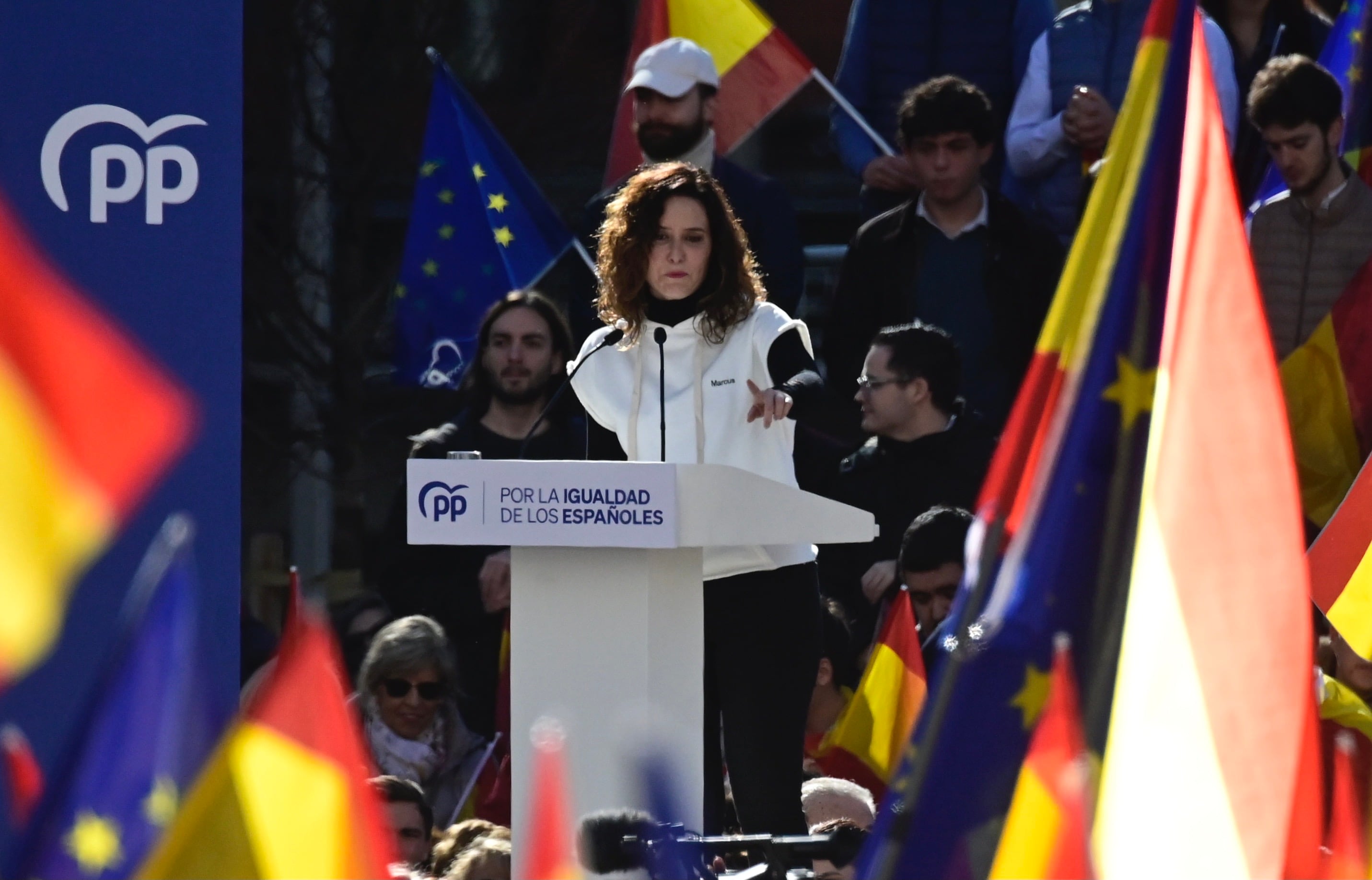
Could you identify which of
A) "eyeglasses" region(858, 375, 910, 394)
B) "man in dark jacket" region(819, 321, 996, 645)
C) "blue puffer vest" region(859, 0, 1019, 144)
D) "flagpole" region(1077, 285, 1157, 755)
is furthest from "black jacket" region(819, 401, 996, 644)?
"flagpole" region(1077, 285, 1157, 755)

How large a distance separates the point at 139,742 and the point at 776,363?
2.18m

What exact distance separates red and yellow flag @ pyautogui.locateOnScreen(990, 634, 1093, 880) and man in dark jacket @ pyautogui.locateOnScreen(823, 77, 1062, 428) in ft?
13.9

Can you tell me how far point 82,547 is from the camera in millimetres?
4453

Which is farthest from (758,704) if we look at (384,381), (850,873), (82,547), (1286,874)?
(384,381)

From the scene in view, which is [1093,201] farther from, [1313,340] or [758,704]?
[1313,340]

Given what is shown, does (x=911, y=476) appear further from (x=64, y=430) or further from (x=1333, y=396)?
(x=64, y=430)

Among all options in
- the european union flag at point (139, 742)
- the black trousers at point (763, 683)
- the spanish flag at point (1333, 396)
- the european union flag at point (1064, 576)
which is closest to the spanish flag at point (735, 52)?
the spanish flag at point (1333, 396)

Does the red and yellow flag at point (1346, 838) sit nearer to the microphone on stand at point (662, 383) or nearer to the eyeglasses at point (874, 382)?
the microphone on stand at point (662, 383)

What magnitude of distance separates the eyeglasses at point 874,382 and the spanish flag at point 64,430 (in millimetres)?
2275

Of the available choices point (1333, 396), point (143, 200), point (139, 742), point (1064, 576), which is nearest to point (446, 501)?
point (143, 200)

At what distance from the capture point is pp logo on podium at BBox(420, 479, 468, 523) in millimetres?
3916

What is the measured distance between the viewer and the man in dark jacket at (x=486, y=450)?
6410 millimetres

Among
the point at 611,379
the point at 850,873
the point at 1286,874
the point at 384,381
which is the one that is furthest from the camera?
the point at 384,381

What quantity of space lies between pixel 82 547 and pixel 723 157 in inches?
107
